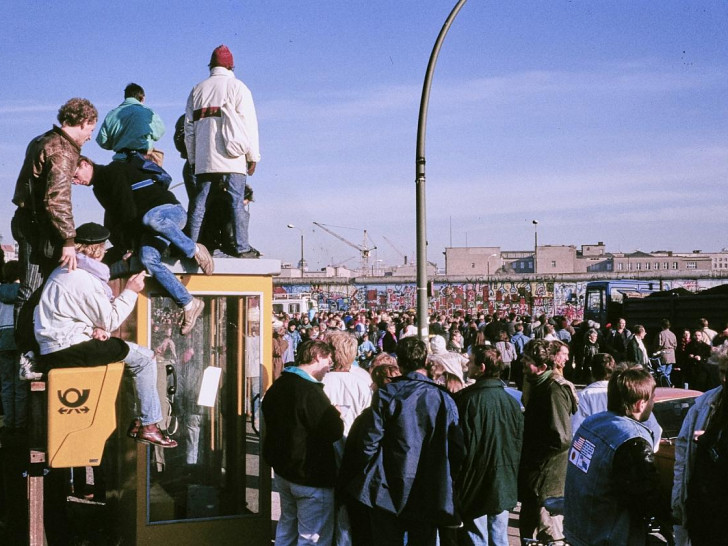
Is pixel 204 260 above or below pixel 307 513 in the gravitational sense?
above

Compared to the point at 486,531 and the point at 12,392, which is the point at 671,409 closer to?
the point at 486,531

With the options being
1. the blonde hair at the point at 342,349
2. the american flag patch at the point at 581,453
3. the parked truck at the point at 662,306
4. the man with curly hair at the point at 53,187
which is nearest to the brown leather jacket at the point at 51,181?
the man with curly hair at the point at 53,187

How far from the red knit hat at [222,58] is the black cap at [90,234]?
2148 millimetres

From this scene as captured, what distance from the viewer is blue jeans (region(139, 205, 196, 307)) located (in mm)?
6109

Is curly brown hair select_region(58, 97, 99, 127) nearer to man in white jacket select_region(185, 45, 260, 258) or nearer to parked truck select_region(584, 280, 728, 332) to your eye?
man in white jacket select_region(185, 45, 260, 258)

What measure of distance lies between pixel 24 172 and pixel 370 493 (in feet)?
10.1

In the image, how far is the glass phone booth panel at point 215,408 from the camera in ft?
21.5

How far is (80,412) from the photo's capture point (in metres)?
5.25

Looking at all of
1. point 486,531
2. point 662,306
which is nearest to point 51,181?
point 486,531

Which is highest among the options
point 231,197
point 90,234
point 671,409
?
point 231,197

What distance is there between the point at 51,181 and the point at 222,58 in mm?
2272

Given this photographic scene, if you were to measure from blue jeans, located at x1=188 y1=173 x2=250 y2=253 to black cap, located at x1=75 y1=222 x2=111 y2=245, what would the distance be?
139 centimetres

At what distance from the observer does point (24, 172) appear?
211 inches

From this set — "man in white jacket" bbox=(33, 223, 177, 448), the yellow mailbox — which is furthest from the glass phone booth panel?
the yellow mailbox
